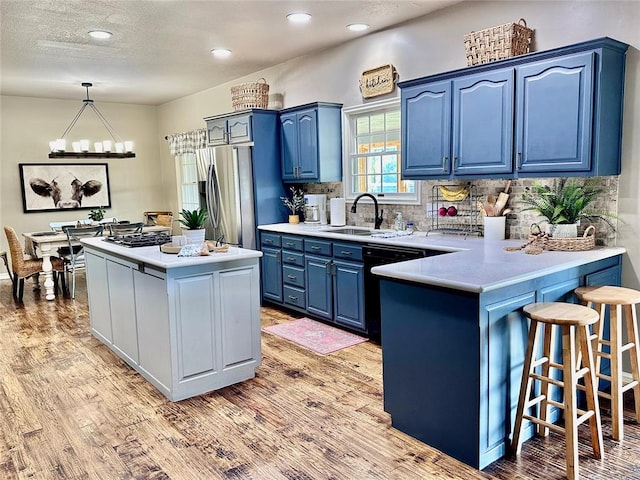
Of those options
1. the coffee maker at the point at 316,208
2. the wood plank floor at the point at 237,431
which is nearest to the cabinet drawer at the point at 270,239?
the coffee maker at the point at 316,208

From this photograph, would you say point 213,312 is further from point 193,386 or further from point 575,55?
point 575,55

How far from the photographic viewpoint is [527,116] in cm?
312

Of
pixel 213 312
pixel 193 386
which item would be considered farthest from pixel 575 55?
pixel 193 386

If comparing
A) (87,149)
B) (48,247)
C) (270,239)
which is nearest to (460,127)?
(270,239)

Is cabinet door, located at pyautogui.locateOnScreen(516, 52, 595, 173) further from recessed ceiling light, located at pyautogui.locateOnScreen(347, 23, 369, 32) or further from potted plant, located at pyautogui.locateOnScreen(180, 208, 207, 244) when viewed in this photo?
potted plant, located at pyautogui.locateOnScreen(180, 208, 207, 244)

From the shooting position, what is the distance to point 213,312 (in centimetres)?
315

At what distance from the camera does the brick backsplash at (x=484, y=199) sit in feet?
10.4

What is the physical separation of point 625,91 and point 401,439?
246 cm

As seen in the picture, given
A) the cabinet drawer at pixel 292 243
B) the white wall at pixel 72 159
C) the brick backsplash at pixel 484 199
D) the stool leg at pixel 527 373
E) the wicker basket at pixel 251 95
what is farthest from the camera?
the white wall at pixel 72 159

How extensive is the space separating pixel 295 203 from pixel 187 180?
115 inches

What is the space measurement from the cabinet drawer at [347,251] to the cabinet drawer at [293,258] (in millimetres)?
500

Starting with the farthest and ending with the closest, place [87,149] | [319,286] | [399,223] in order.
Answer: [87,149] → [319,286] → [399,223]

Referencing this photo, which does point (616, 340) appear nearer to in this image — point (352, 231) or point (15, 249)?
point (352, 231)

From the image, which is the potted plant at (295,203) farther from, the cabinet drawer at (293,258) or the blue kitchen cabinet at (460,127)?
the blue kitchen cabinet at (460,127)
